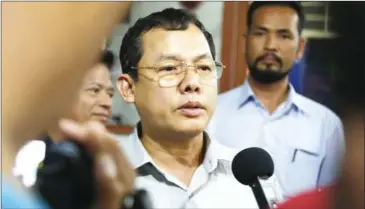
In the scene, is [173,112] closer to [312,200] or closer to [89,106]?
[89,106]

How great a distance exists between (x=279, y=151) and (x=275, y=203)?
0.09 meters

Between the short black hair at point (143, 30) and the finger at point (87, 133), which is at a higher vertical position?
the short black hair at point (143, 30)

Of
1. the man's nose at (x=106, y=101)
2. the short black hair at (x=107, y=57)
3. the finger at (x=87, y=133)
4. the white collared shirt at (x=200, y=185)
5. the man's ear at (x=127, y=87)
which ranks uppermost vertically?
the short black hair at (x=107, y=57)

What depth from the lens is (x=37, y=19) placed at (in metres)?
0.99

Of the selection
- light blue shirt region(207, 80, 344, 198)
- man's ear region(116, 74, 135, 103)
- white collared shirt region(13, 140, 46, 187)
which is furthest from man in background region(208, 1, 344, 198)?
white collared shirt region(13, 140, 46, 187)

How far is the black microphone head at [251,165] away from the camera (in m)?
0.97

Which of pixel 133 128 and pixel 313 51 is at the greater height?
Answer: pixel 313 51

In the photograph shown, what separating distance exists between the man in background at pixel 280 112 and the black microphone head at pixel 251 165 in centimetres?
2

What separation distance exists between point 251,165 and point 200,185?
9 centimetres

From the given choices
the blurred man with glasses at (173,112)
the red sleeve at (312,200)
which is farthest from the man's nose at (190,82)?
→ the red sleeve at (312,200)

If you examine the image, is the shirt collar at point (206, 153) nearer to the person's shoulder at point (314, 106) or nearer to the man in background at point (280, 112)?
the man in background at point (280, 112)

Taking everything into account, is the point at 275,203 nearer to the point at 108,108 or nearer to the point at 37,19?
the point at 108,108

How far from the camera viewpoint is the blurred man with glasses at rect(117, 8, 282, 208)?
98 cm

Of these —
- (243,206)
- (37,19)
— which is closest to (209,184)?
(243,206)
